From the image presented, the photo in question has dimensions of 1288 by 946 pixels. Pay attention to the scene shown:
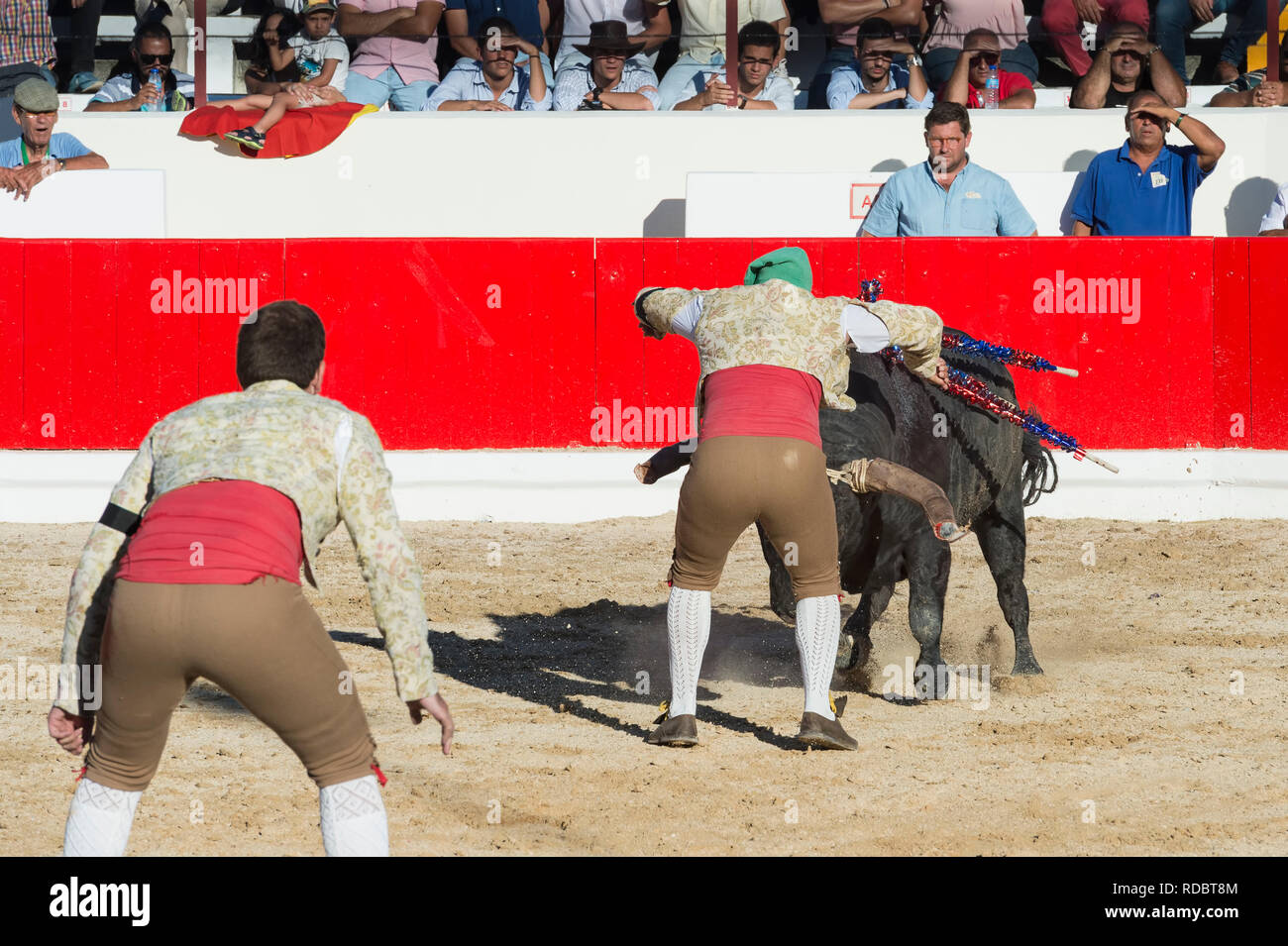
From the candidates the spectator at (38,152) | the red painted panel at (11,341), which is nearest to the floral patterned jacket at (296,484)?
the red painted panel at (11,341)

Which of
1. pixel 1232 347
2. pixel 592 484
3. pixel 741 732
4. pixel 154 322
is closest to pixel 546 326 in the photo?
pixel 592 484

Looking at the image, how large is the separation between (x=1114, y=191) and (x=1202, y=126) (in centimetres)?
66

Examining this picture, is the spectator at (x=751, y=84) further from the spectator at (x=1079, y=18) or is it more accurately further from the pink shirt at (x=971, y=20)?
the spectator at (x=1079, y=18)

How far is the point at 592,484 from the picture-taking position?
34.1 feet

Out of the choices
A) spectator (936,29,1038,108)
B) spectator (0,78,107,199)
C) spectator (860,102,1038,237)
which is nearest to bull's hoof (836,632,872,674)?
spectator (860,102,1038,237)

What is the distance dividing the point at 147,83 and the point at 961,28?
5752 mm

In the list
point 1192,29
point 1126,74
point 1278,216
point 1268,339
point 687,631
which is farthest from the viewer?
point 1192,29

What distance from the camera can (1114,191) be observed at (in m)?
10.9

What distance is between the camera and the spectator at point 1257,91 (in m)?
11.8

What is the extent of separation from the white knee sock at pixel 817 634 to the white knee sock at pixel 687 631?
0.30 meters

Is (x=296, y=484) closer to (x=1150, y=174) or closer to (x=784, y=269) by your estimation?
(x=784, y=269)

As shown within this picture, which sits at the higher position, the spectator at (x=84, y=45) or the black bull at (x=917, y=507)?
the spectator at (x=84, y=45)

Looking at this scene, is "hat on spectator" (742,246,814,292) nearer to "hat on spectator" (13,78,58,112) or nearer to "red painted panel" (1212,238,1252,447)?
"red painted panel" (1212,238,1252,447)

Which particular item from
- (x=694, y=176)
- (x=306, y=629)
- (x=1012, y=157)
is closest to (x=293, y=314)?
(x=306, y=629)
